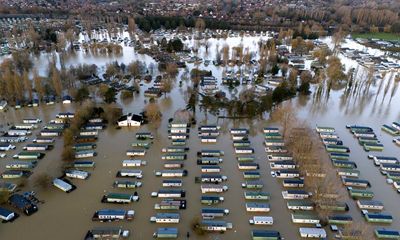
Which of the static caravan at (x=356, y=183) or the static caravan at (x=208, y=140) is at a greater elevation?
the static caravan at (x=208, y=140)

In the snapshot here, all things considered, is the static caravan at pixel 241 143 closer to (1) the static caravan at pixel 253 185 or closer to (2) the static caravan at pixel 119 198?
(1) the static caravan at pixel 253 185

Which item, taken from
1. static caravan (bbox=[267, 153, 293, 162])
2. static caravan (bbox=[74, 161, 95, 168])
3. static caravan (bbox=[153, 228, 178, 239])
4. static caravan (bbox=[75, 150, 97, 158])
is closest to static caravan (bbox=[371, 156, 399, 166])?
static caravan (bbox=[267, 153, 293, 162])

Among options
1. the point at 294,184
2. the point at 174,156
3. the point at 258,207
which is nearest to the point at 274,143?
the point at 294,184

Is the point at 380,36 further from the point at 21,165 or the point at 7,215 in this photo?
the point at 7,215

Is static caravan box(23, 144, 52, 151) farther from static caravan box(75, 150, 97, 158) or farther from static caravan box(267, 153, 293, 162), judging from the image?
static caravan box(267, 153, 293, 162)

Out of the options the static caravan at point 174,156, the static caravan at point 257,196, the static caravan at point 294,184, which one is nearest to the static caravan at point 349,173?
the static caravan at point 294,184

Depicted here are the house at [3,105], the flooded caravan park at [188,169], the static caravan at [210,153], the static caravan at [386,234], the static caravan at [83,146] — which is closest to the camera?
the static caravan at [386,234]

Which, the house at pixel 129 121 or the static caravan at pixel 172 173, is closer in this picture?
the static caravan at pixel 172 173
